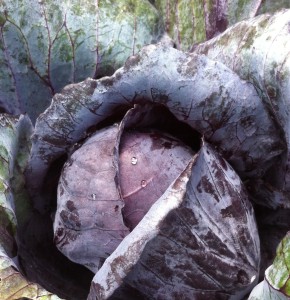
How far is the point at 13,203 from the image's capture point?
60.1 inches

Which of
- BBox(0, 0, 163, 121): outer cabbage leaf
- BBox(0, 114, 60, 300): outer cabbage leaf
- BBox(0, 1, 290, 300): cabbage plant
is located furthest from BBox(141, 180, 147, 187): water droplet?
BBox(0, 0, 163, 121): outer cabbage leaf

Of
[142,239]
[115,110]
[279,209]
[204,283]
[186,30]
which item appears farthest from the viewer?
[186,30]

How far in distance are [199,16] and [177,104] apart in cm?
47

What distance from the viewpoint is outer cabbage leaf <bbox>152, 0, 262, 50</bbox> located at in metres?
1.65

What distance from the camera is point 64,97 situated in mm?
1350

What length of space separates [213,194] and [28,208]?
0.59 metres

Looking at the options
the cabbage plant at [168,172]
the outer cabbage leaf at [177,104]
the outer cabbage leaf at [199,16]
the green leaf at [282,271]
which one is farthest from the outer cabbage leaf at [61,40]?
the green leaf at [282,271]

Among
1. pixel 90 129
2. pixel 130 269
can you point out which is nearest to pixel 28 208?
pixel 90 129

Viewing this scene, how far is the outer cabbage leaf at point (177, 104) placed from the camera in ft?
4.26

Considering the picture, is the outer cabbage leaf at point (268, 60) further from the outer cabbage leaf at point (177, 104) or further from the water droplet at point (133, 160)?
the water droplet at point (133, 160)

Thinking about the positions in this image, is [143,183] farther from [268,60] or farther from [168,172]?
[268,60]

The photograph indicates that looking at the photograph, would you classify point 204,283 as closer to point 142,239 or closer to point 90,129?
point 142,239

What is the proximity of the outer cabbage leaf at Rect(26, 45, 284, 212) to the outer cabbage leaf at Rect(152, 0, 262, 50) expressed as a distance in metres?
0.37

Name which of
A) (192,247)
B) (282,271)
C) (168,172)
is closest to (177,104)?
(168,172)
